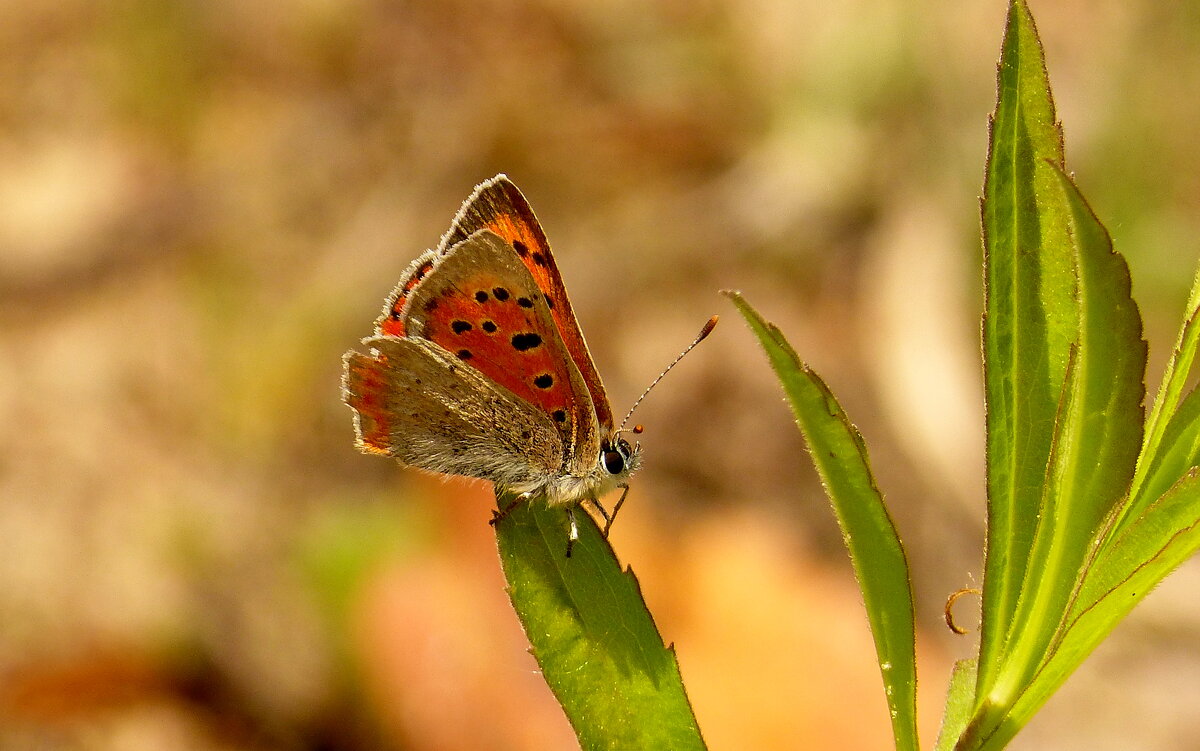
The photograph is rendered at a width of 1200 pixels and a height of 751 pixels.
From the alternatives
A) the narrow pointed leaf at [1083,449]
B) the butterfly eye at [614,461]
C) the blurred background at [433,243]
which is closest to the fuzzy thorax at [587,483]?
the butterfly eye at [614,461]

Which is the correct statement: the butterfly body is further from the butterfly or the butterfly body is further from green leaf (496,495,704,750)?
green leaf (496,495,704,750)

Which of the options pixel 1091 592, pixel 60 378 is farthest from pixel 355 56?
pixel 1091 592

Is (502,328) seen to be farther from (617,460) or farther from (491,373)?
(617,460)

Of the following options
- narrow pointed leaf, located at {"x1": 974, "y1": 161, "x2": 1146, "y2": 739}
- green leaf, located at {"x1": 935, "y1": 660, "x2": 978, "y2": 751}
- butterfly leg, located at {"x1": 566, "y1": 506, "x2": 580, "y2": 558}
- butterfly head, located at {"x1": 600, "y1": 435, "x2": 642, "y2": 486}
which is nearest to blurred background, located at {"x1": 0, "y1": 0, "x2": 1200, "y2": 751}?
butterfly head, located at {"x1": 600, "y1": 435, "x2": 642, "y2": 486}

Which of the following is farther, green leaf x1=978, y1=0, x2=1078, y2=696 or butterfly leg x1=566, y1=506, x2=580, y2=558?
butterfly leg x1=566, y1=506, x2=580, y2=558

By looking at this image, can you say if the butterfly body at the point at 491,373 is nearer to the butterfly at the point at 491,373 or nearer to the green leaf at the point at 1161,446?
the butterfly at the point at 491,373

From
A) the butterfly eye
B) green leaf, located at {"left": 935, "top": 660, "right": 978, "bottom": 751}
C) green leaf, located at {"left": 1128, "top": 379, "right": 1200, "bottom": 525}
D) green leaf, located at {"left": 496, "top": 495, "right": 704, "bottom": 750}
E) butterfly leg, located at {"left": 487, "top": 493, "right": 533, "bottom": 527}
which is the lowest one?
green leaf, located at {"left": 935, "top": 660, "right": 978, "bottom": 751}

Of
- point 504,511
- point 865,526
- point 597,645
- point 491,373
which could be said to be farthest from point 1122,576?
point 491,373
